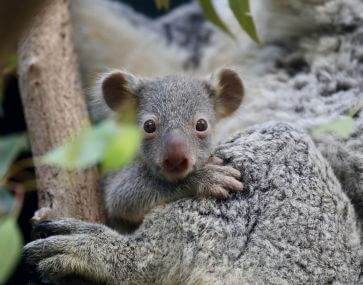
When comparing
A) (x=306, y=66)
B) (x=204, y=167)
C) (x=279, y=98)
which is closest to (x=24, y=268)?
(x=204, y=167)

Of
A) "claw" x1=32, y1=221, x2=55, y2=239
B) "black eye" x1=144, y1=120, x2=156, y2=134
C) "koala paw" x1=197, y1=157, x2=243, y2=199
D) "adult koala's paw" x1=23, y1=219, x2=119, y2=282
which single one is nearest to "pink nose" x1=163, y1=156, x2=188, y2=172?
"koala paw" x1=197, y1=157, x2=243, y2=199

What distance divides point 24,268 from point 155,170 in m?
0.67

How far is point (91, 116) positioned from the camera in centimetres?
352

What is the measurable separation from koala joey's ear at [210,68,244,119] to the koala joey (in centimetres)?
3

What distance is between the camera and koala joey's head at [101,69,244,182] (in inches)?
90.8

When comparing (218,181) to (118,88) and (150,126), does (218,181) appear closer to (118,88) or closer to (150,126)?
(150,126)

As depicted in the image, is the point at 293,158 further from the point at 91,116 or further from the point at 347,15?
the point at 347,15

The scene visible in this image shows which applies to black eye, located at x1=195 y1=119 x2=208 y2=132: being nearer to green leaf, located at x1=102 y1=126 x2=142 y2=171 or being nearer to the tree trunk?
the tree trunk

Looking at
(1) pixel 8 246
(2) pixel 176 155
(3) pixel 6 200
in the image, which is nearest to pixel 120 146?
(1) pixel 8 246

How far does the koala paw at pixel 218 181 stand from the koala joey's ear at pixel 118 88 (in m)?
0.63

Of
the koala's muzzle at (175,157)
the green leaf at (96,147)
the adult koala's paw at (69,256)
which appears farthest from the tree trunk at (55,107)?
the green leaf at (96,147)

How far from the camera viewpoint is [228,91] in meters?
2.98

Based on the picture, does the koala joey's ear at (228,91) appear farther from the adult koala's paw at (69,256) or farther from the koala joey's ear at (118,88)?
the adult koala's paw at (69,256)

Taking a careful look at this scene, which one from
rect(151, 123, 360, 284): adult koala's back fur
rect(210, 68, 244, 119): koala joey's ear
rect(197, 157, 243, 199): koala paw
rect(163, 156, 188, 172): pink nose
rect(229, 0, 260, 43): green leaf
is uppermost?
rect(229, 0, 260, 43): green leaf
